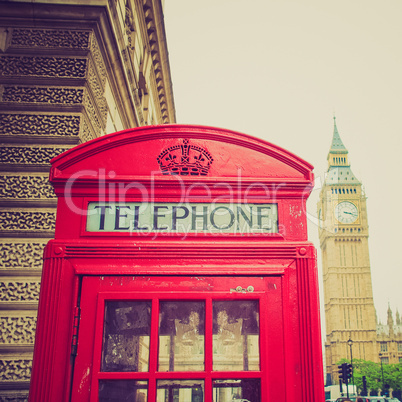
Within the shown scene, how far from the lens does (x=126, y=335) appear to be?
2221 millimetres

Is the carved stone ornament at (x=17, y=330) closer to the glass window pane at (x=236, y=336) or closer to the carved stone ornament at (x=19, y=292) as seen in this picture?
the carved stone ornament at (x=19, y=292)

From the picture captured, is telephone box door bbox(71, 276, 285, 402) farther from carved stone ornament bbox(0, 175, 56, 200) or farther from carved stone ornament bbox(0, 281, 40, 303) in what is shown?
carved stone ornament bbox(0, 175, 56, 200)


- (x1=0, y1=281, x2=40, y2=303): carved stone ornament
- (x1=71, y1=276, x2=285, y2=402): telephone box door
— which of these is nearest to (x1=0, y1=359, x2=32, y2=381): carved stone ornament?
(x1=0, y1=281, x2=40, y2=303): carved stone ornament

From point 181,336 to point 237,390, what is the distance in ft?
1.14

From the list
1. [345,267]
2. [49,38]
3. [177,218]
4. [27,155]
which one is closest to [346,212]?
[345,267]

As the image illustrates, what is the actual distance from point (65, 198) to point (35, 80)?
3.14 metres

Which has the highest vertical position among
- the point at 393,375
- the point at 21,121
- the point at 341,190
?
the point at 341,190

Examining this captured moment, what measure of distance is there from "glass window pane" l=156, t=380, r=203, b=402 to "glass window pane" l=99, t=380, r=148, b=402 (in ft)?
0.23

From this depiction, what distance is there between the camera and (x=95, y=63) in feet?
17.8

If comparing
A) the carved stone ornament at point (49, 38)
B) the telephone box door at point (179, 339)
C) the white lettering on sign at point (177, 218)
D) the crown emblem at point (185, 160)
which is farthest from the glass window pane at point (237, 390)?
the carved stone ornament at point (49, 38)

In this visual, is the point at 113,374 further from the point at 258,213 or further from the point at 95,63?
the point at 95,63

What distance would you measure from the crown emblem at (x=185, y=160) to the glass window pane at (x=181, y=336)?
683 mm

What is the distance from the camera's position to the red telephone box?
2148 mm

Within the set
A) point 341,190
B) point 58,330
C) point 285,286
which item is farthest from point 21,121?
point 341,190
